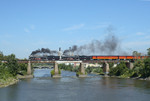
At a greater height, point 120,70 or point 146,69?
point 146,69

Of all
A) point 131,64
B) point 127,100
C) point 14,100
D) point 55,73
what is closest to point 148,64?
point 131,64

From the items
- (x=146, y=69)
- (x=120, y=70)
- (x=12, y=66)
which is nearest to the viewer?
(x=12, y=66)

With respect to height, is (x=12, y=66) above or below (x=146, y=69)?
above

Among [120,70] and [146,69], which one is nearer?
[146,69]

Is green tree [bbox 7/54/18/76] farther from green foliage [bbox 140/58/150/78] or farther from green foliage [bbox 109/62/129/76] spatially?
green foliage [bbox 140/58/150/78]

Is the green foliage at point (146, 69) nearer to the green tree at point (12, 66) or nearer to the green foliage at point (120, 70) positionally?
the green foliage at point (120, 70)

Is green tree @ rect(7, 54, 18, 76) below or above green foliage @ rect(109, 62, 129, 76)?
above

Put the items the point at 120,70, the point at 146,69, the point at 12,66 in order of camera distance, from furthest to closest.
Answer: the point at 120,70 → the point at 146,69 → the point at 12,66

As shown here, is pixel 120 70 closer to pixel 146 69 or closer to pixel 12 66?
pixel 146 69

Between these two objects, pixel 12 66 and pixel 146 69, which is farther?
pixel 146 69

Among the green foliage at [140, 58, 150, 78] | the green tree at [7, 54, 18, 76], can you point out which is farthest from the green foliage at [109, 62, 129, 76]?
the green tree at [7, 54, 18, 76]

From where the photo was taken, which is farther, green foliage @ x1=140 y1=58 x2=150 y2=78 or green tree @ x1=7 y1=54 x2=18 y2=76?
green foliage @ x1=140 y1=58 x2=150 y2=78

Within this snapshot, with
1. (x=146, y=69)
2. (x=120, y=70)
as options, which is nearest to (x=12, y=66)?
(x=120, y=70)

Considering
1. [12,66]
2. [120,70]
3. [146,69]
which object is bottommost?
[120,70]
